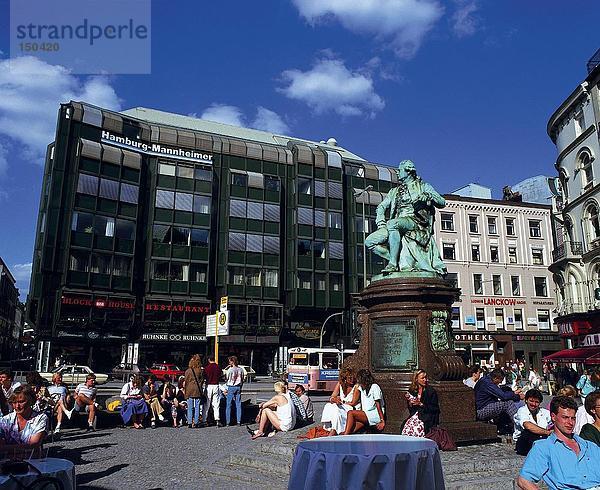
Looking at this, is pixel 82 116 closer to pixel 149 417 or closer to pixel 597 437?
pixel 149 417

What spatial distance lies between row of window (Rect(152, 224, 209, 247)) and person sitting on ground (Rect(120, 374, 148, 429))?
34.6 metres

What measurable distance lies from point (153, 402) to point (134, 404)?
65 centimetres

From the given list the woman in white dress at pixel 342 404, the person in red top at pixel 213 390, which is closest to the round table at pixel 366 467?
the woman in white dress at pixel 342 404

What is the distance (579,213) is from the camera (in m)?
35.9

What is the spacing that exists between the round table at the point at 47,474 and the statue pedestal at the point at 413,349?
20.7 ft

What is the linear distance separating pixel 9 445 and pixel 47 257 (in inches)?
1561

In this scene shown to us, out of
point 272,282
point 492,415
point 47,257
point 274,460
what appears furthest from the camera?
point 272,282

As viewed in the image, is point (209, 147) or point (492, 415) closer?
point (492, 415)

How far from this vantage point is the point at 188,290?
47906mm

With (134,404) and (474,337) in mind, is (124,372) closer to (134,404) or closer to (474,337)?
(134,404)

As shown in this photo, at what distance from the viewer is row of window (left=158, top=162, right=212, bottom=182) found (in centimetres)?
4972

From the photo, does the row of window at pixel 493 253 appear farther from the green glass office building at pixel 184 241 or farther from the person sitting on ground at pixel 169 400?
the person sitting on ground at pixel 169 400

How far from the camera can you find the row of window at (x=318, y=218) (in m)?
53.4

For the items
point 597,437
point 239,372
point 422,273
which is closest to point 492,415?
point 422,273
